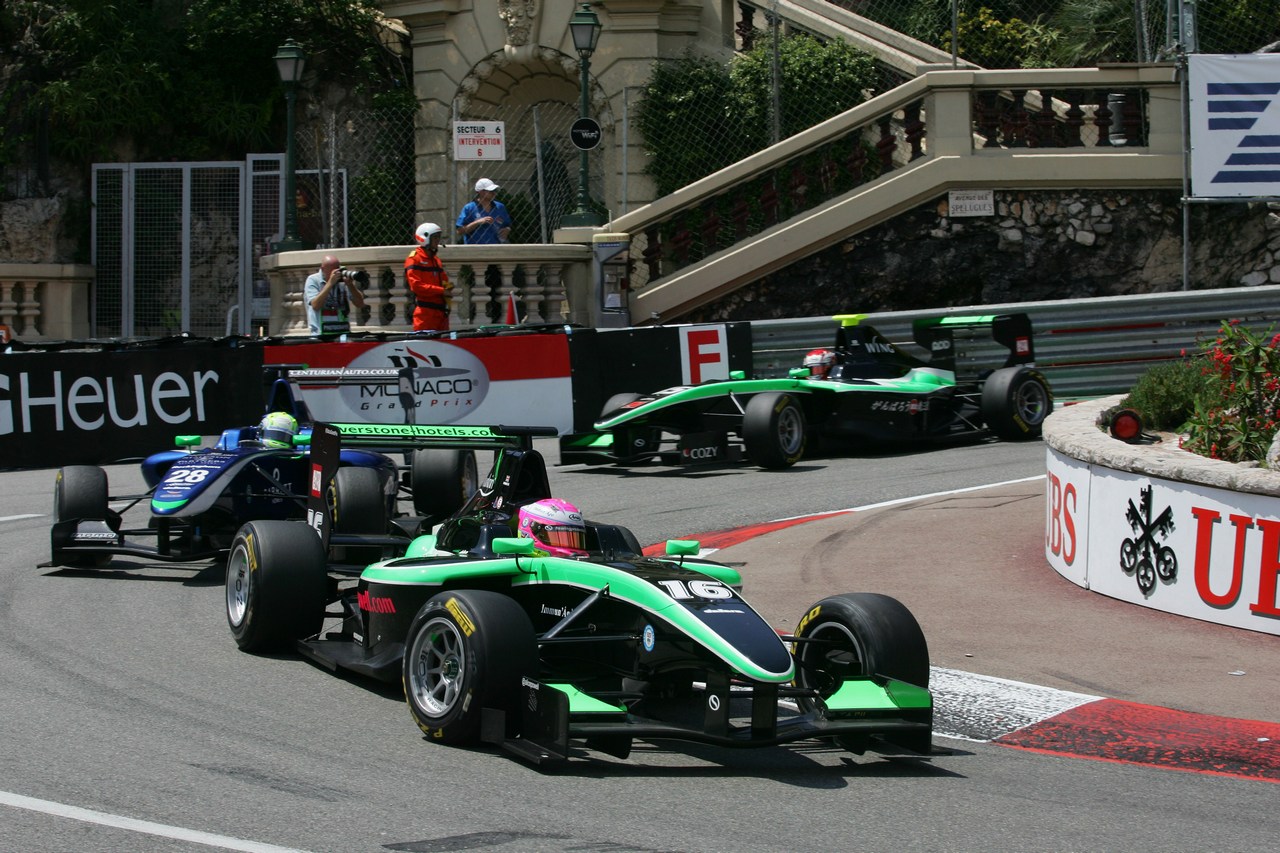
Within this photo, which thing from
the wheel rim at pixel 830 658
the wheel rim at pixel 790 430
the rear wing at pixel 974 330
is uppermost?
the rear wing at pixel 974 330

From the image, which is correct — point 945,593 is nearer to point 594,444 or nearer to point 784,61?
point 594,444

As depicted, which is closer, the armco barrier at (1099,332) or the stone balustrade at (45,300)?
the armco barrier at (1099,332)

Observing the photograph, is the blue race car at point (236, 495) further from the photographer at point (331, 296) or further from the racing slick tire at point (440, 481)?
the photographer at point (331, 296)

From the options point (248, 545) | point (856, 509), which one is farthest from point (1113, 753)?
point (856, 509)

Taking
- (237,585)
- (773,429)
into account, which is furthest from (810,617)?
(773,429)

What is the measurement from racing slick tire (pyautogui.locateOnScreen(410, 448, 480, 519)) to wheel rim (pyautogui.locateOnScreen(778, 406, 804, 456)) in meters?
4.17

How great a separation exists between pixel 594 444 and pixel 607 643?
331 inches

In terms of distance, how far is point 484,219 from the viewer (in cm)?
2086

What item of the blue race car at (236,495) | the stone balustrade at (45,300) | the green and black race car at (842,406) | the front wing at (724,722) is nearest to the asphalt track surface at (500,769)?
the front wing at (724,722)

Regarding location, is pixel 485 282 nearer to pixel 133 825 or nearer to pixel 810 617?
pixel 810 617

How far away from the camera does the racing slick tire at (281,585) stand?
840 cm

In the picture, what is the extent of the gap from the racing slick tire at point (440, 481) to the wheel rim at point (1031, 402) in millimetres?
6974

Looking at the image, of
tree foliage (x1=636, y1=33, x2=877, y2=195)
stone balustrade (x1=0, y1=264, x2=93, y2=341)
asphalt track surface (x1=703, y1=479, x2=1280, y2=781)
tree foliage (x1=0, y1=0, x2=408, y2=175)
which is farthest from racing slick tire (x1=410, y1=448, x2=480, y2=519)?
tree foliage (x1=0, y1=0, x2=408, y2=175)

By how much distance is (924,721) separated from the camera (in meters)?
6.67
